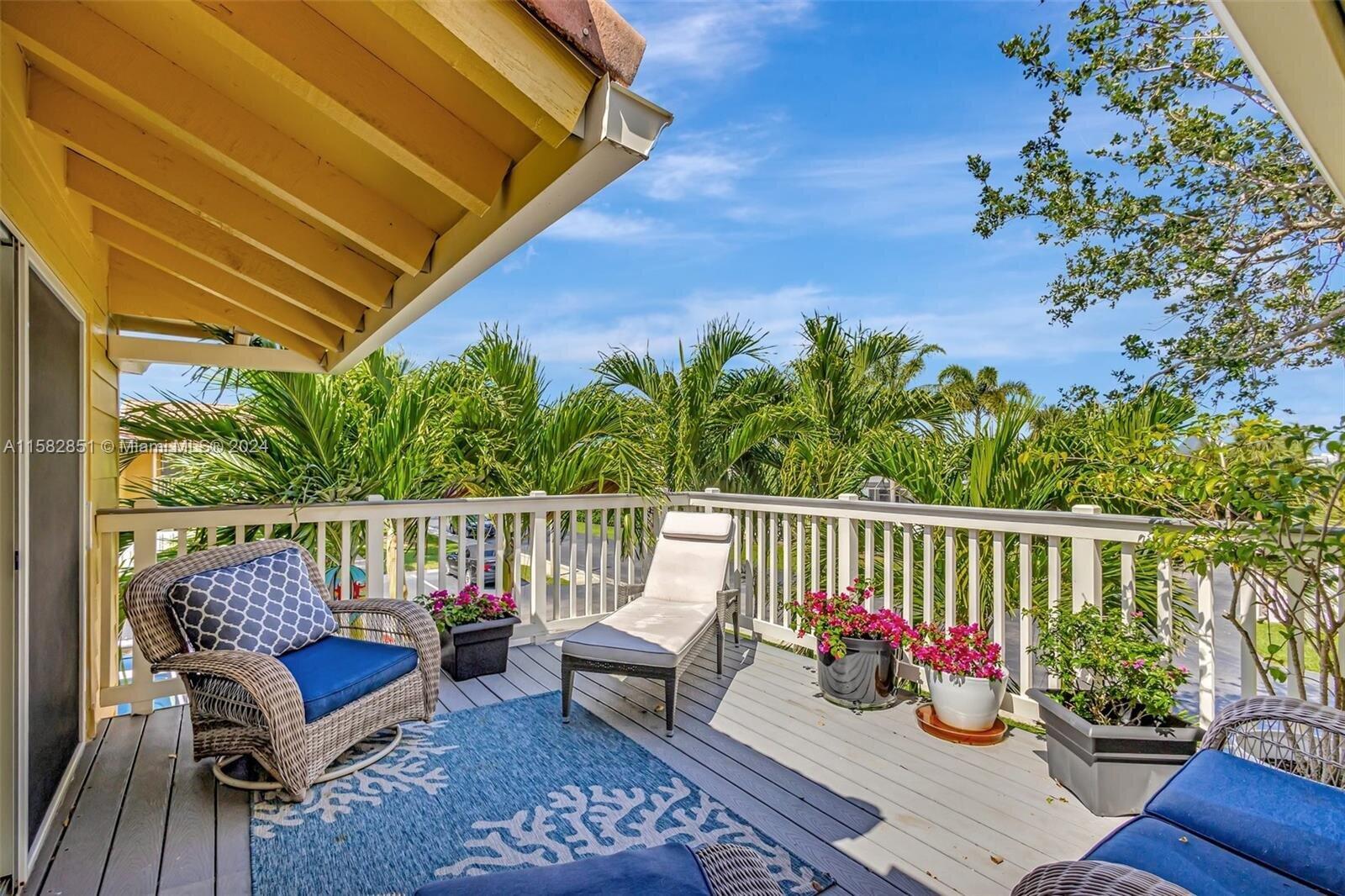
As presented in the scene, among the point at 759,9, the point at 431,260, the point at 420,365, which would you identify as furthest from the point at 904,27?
the point at 431,260

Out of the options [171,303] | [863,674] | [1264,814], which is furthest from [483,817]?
[171,303]

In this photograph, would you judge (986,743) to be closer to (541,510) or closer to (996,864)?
(996,864)

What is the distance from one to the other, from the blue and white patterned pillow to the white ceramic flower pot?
3.09 meters

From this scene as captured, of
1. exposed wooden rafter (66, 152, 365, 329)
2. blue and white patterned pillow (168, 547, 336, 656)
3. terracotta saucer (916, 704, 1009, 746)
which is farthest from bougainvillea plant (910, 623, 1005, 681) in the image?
exposed wooden rafter (66, 152, 365, 329)

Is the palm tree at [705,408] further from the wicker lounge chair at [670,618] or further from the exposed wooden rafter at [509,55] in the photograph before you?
the exposed wooden rafter at [509,55]

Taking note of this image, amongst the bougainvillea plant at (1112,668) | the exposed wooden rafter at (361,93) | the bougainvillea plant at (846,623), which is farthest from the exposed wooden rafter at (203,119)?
the bougainvillea plant at (1112,668)

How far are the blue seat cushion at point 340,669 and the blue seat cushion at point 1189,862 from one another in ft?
8.75

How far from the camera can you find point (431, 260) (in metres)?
2.74

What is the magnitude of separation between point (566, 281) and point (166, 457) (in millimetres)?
15620

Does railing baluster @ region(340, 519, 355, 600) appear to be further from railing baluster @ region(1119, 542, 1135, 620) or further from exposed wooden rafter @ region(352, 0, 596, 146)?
railing baluster @ region(1119, 542, 1135, 620)

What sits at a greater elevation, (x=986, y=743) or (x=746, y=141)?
(x=746, y=141)

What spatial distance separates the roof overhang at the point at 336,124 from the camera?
161 centimetres

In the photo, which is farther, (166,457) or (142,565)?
(166,457)

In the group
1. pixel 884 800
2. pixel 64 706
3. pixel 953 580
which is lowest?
pixel 884 800
